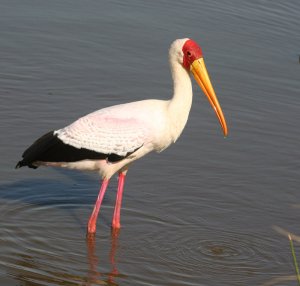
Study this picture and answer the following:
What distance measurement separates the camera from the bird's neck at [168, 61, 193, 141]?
8.57 meters

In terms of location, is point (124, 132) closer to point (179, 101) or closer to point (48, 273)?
point (179, 101)

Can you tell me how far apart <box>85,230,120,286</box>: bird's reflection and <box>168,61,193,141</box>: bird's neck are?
3.44 feet

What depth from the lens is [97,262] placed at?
812 centimetres

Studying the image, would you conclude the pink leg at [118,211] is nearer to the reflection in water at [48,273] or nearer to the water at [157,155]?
the water at [157,155]

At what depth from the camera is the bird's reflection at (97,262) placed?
25.5 ft

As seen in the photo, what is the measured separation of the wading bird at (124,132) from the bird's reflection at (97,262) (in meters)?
0.12

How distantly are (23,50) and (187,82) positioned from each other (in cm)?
441

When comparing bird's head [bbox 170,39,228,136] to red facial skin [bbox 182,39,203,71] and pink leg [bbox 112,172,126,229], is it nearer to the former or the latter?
red facial skin [bbox 182,39,203,71]

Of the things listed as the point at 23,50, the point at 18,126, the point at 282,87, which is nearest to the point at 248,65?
the point at 282,87

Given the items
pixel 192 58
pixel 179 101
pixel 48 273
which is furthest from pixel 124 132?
pixel 48 273

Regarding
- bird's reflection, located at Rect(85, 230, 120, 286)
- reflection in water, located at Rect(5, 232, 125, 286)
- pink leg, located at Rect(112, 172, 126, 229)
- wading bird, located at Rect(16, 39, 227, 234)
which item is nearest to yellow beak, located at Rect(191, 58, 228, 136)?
wading bird, located at Rect(16, 39, 227, 234)

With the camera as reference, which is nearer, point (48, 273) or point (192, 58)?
point (48, 273)

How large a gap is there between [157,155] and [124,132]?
1951 mm

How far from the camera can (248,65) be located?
13.1 meters
